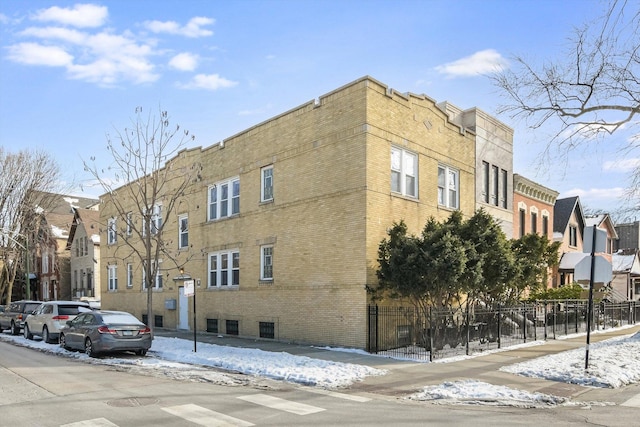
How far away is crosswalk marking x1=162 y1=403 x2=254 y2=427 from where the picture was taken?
7.84m

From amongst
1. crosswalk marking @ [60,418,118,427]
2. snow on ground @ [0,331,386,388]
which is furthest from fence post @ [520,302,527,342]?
crosswalk marking @ [60,418,118,427]

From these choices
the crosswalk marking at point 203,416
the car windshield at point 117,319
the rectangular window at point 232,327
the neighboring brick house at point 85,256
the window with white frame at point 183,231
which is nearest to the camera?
the crosswalk marking at point 203,416

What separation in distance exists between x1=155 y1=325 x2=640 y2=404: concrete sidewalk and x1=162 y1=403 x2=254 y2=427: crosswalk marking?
343 centimetres

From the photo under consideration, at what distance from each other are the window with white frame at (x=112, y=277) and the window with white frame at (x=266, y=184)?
54.9 ft

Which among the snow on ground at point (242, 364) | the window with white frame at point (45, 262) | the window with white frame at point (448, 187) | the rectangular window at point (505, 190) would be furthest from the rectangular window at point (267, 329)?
the window with white frame at point (45, 262)

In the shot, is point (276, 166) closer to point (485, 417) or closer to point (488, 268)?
point (488, 268)

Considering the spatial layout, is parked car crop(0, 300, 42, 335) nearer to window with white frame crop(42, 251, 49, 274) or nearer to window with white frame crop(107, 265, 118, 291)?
window with white frame crop(107, 265, 118, 291)

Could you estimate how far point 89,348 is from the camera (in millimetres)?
16547

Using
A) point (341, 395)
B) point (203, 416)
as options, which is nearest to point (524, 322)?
point (341, 395)

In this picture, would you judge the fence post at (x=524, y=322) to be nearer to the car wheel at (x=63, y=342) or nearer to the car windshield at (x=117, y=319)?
the car windshield at (x=117, y=319)

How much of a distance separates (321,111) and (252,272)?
7.21 meters

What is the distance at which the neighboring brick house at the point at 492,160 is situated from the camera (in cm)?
2369

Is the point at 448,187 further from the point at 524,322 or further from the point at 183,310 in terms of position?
the point at 183,310

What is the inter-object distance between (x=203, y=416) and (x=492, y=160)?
1986cm
